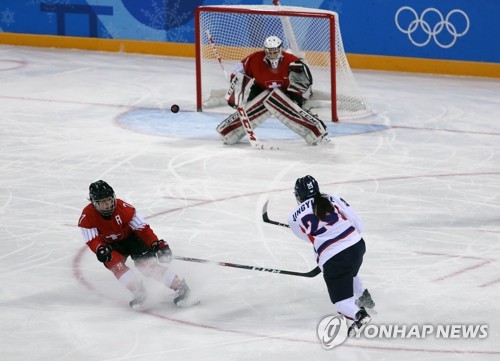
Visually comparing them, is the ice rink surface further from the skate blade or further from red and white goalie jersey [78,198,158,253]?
red and white goalie jersey [78,198,158,253]

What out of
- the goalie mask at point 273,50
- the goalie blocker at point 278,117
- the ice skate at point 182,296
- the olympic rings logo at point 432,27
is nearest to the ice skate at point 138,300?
the ice skate at point 182,296

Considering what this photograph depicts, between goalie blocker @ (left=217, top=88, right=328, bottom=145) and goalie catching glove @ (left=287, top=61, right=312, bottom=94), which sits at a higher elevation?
goalie catching glove @ (left=287, top=61, right=312, bottom=94)

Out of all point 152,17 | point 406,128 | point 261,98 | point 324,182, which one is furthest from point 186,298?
point 152,17

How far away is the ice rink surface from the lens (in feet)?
14.4

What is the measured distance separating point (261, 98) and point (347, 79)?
1411mm

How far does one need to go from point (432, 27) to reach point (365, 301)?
7.07 metres

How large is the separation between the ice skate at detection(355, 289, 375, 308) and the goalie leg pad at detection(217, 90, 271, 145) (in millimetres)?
3799

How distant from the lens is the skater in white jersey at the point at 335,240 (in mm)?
4301

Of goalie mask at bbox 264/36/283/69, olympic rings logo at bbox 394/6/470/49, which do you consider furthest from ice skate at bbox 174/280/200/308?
olympic rings logo at bbox 394/6/470/49

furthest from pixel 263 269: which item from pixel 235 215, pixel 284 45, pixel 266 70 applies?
pixel 284 45

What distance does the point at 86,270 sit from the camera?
17.4ft

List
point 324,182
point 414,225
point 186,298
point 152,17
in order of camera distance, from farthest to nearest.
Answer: point 152,17 → point 324,182 → point 414,225 → point 186,298

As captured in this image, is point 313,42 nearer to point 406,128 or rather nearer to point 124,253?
point 406,128

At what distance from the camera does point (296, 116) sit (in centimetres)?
823
